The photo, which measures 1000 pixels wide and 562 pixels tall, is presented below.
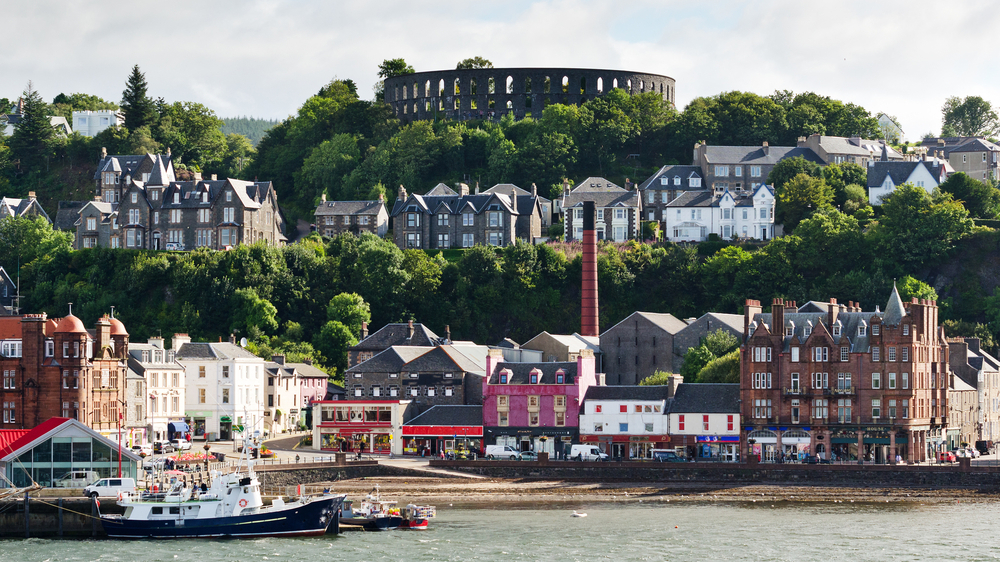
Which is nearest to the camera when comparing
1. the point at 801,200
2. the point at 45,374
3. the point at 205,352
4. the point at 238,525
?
the point at 238,525

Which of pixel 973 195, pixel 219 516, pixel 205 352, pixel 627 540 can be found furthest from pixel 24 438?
pixel 973 195

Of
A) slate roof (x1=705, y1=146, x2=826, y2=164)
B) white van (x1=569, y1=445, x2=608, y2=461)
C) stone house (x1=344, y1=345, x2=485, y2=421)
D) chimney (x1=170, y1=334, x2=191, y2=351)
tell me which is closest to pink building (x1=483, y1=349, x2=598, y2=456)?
white van (x1=569, y1=445, x2=608, y2=461)

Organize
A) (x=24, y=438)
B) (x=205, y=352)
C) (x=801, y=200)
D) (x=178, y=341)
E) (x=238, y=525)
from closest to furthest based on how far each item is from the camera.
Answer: (x=238, y=525) < (x=24, y=438) < (x=205, y=352) < (x=178, y=341) < (x=801, y=200)

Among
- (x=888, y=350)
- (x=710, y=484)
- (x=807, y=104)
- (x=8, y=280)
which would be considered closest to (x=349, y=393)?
(x=710, y=484)

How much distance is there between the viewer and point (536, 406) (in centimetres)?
9188

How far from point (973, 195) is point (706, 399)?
5254cm

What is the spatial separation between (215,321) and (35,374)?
116 ft

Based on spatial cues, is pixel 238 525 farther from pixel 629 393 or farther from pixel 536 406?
pixel 629 393

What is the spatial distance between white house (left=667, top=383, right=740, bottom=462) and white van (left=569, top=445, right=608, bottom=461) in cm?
441

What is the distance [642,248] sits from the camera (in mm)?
125938

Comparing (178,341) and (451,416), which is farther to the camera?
(178,341)

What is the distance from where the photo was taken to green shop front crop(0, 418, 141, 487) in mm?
70250

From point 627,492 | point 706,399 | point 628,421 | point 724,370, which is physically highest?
point 724,370

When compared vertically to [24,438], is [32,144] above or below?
above
